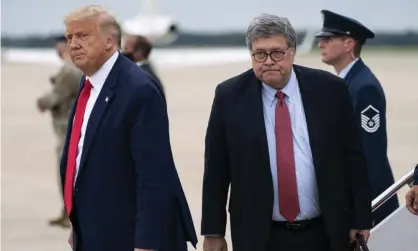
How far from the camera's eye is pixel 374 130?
18.0 ft

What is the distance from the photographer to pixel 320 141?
→ 4.46 meters

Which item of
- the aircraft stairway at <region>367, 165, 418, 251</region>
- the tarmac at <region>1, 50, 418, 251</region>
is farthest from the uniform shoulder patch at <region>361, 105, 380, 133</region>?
the tarmac at <region>1, 50, 418, 251</region>

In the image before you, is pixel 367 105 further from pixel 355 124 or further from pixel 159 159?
pixel 159 159

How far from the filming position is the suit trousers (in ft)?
14.7

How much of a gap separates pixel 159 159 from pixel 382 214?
189 centimetres

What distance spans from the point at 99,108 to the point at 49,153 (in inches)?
541

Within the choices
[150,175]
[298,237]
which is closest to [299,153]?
[298,237]

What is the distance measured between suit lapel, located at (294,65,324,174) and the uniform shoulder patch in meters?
0.99

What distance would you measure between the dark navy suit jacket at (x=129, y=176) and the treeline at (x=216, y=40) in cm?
8431

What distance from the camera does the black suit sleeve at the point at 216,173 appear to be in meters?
4.56

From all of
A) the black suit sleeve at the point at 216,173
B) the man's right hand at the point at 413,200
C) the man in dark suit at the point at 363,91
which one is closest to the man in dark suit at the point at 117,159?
the black suit sleeve at the point at 216,173

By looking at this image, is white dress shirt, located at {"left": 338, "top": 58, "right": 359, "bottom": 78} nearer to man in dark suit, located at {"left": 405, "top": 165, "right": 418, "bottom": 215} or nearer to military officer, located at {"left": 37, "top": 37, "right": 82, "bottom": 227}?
man in dark suit, located at {"left": 405, "top": 165, "right": 418, "bottom": 215}

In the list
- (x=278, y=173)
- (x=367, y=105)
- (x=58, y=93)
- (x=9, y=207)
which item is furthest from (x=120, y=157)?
(x=9, y=207)

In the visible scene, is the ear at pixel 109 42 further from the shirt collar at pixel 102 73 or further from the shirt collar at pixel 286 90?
the shirt collar at pixel 286 90
